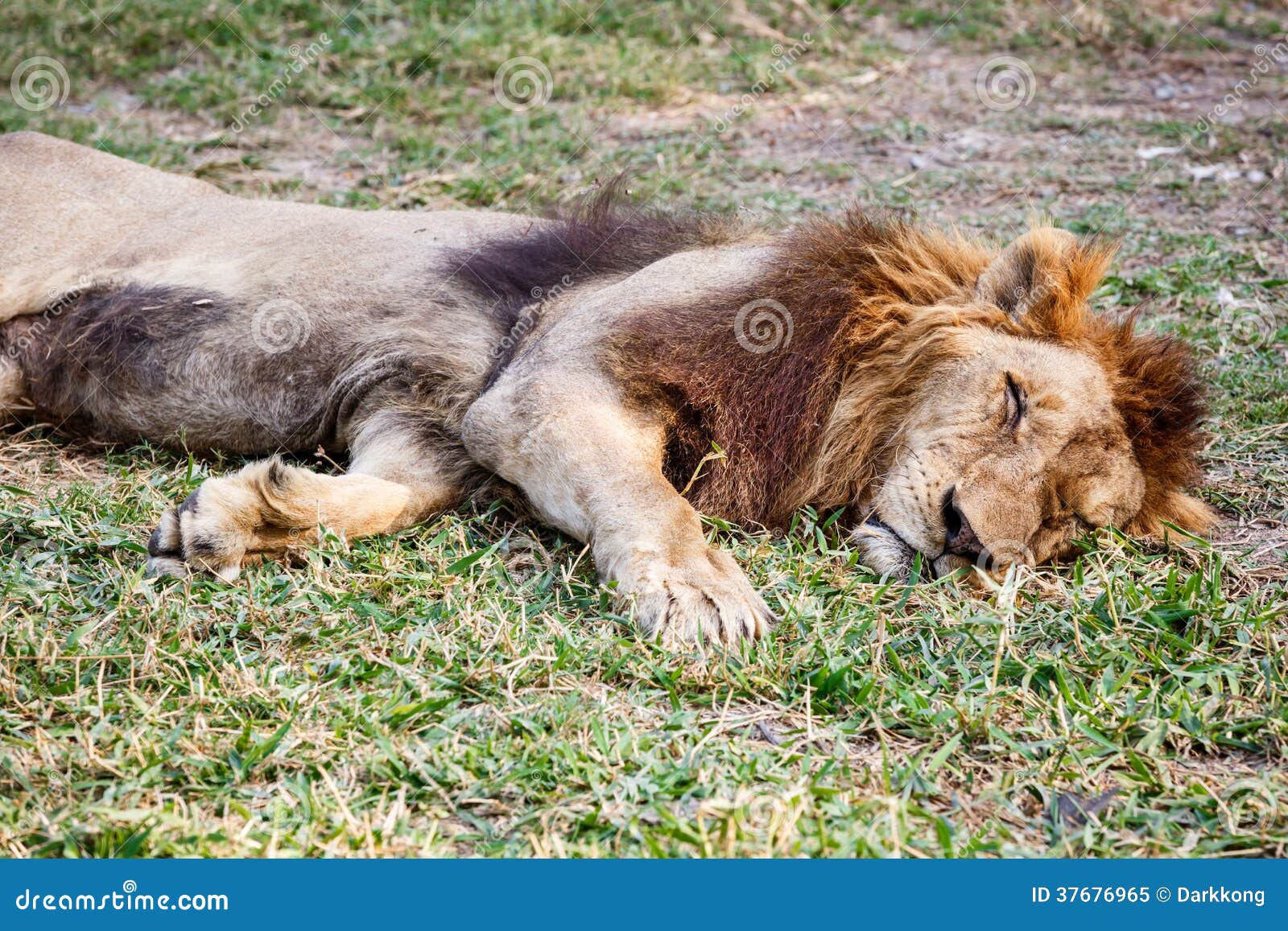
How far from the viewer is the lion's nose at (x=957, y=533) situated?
135 inches

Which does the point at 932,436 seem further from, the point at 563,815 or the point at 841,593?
the point at 563,815

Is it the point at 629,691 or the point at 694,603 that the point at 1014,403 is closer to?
the point at 694,603

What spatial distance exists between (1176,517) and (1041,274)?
89cm

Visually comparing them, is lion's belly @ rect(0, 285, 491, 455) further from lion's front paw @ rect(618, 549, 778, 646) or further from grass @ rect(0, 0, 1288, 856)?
lion's front paw @ rect(618, 549, 778, 646)

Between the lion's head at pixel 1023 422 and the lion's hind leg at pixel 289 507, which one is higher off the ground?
the lion's head at pixel 1023 422

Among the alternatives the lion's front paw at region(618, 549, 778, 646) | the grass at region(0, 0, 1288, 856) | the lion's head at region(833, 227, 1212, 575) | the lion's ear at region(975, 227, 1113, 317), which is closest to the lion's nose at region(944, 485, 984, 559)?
the lion's head at region(833, 227, 1212, 575)

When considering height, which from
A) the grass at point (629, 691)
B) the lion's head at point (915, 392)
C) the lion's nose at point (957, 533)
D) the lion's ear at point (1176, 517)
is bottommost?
the grass at point (629, 691)

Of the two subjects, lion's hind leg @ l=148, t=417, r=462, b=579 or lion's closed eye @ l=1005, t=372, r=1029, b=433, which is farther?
lion's closed eye @ l=1005, t=372, r=1029, b=433

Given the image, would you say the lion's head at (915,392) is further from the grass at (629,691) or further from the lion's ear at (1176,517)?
the grass at (629,691)

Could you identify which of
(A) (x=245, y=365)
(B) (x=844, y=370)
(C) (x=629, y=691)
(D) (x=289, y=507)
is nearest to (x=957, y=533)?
(B) (x=844, y=370)

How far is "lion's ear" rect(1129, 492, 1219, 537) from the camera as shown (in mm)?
3859

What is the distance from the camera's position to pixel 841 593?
348cm

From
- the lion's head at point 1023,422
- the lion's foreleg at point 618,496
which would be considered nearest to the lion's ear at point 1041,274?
the lion's head at point 1023,422

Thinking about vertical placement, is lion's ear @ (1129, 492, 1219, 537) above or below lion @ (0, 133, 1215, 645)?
below
